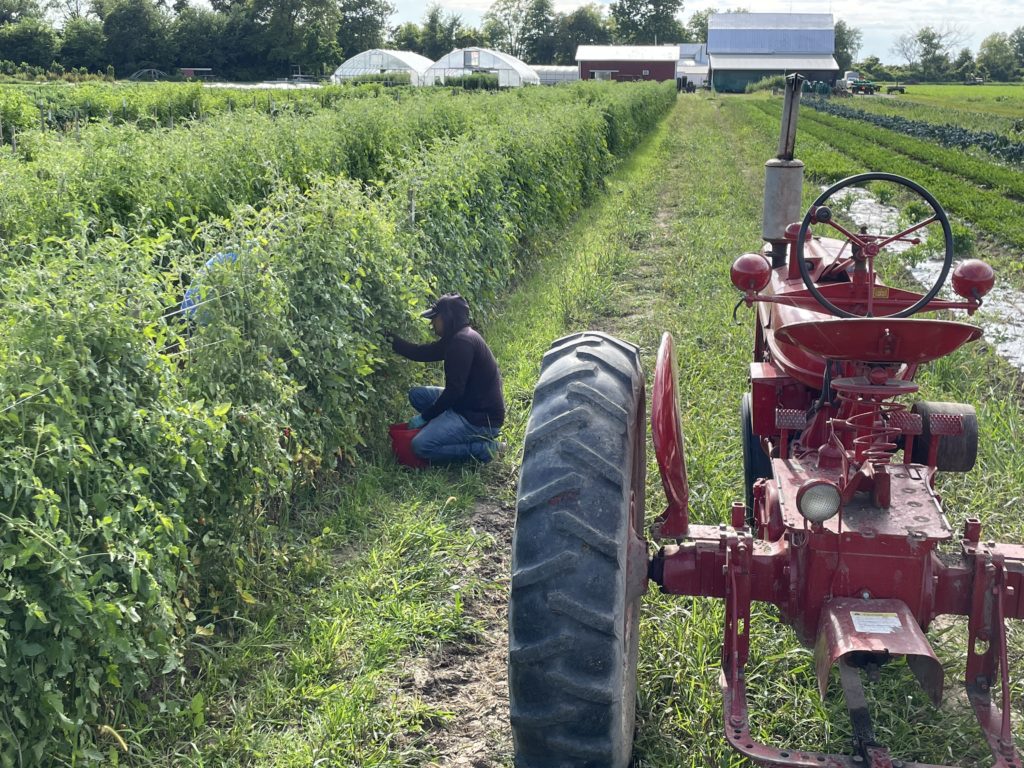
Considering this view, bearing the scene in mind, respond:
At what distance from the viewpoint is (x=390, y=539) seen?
4.96 meters

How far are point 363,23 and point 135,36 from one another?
3619cm

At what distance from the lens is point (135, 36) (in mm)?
67938

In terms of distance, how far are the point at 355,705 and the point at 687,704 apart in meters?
1.25

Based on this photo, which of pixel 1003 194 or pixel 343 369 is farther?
pixel 1003 194

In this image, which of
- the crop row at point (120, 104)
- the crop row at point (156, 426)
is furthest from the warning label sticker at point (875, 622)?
the crop row at point (120, 104)

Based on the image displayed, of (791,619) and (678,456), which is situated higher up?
(678,456)

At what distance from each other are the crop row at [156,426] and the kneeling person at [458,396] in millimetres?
362

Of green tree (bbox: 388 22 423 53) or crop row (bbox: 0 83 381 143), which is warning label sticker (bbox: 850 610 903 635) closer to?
crop row (bbox: 0 83 381 143)

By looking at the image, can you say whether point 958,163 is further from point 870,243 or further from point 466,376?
point 870,243

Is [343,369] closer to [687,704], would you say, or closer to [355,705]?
[355,705]

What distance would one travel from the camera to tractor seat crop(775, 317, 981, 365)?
2.82m

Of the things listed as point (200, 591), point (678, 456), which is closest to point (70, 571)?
point (200, 591)

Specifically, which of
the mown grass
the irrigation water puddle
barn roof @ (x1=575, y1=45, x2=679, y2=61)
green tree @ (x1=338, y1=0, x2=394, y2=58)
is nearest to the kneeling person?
the mown grass

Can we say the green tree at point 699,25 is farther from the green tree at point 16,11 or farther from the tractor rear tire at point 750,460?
the tractor rear tire at point 750,460
